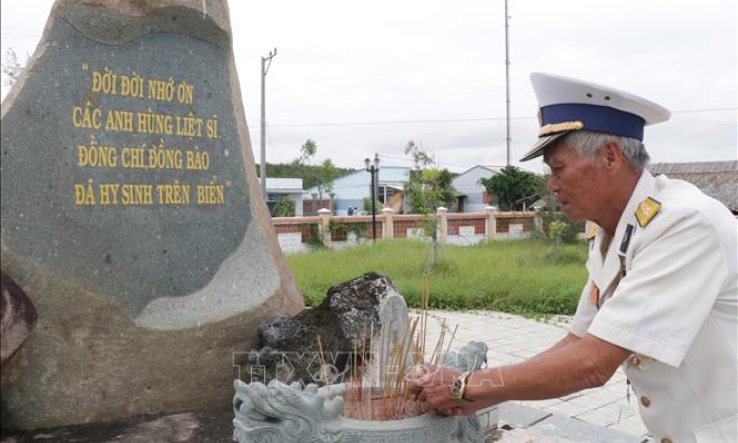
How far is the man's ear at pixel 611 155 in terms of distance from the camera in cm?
151

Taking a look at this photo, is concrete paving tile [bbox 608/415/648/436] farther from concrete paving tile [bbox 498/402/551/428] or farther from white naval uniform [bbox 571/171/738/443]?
white naval uniform [bbox 571/171/738/443]

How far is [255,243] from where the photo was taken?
3270mm

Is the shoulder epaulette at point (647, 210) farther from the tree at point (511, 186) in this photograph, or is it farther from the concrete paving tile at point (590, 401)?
the tree at point (511, 186)

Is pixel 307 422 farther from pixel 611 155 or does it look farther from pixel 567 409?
pixel 567 409

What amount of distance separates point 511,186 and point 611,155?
75.4ft

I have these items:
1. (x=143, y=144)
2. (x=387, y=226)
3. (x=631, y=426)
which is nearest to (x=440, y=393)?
(x=143, y=144)

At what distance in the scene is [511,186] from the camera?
78.6 feet

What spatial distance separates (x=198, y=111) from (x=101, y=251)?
82 centimetres

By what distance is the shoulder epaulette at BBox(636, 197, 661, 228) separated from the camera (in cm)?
143

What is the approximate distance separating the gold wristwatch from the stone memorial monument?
1.67 meters

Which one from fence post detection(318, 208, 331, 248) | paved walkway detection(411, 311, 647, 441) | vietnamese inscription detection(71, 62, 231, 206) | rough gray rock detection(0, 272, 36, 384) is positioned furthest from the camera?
fence post detection(318, 208, 331, 248)

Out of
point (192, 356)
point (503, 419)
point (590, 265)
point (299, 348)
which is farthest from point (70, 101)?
point (503, 419)

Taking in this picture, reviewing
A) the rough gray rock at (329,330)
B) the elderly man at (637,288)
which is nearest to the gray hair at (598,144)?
the elderly man at (637,288)

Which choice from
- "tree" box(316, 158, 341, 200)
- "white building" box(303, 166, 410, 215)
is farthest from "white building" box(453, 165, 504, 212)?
"tree" box(316, 158, 341, 200)
